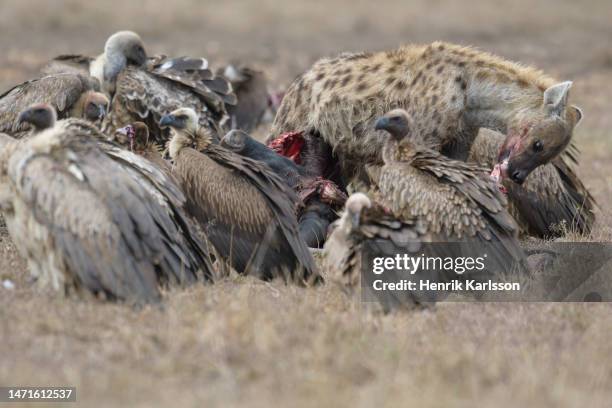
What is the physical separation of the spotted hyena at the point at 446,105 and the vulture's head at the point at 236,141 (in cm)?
64

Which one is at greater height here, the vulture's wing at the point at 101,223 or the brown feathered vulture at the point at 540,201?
the vulture's wing at the point at 101,223

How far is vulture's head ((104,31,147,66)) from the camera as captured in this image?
938 centimetres

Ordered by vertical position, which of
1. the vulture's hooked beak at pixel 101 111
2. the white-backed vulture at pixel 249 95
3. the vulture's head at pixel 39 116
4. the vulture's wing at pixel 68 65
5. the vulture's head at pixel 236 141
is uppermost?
the vulture's head at pixel 39 116

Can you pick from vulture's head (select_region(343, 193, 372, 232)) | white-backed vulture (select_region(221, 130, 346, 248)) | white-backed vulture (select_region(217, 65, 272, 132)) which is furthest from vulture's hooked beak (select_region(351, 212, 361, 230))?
white-backed vulture (select_region(217, 65, 272, 132))


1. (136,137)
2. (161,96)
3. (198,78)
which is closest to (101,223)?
(136,137)

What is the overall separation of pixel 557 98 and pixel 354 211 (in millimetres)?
2481

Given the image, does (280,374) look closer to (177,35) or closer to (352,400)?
(352,400)

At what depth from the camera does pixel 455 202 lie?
657cm

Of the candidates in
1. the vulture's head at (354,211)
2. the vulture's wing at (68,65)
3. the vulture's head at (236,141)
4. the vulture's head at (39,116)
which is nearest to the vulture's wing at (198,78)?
the vulture's wing at (68,65)

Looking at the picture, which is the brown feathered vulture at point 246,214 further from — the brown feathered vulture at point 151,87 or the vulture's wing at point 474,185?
the brown feathered vulture at point 151,87

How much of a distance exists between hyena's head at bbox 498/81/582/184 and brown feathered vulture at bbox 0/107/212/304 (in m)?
2.68

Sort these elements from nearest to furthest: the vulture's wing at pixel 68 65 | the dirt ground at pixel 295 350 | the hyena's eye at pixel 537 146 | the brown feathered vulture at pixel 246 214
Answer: the dirt ground at pixel 295 350
the brown feathered vulture at pixel 246 214
the hyena's eye at pixel 537 146
the vulture's wing at pixel 68 65

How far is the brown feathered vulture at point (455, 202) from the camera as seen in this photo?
6547mm

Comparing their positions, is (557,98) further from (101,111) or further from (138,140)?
(101,111)
